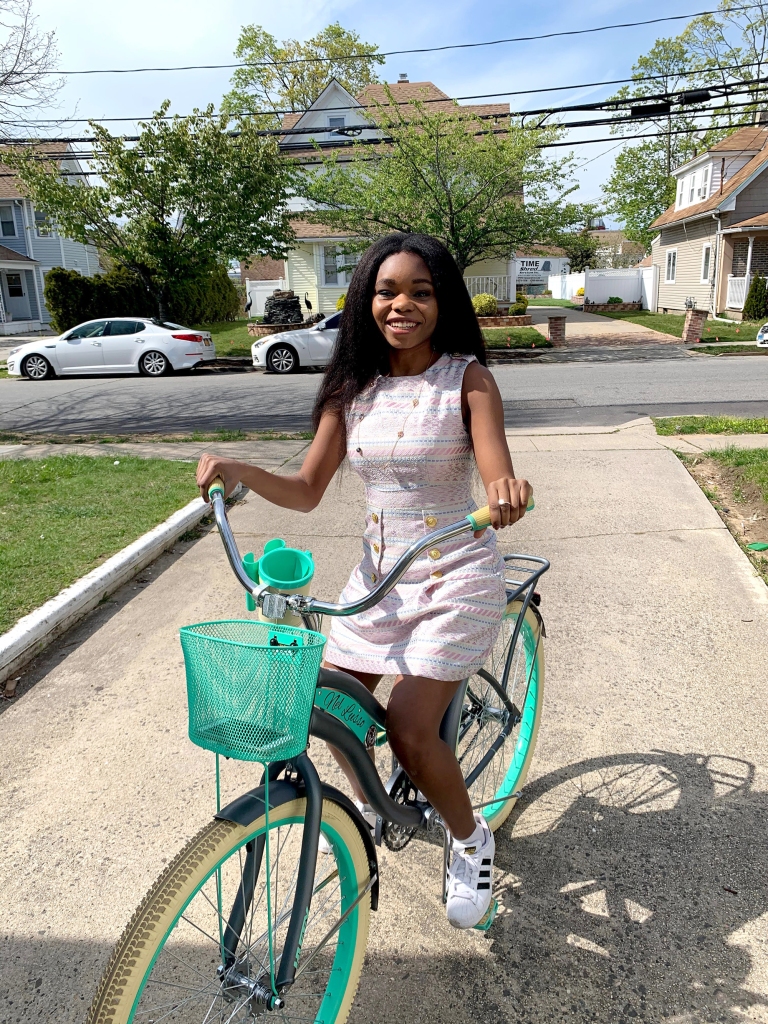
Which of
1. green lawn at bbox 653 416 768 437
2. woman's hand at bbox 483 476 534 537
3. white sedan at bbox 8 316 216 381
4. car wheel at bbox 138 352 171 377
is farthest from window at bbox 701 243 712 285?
woman's hand at bbox 483 476 534 537

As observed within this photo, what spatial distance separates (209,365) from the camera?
20344 mm

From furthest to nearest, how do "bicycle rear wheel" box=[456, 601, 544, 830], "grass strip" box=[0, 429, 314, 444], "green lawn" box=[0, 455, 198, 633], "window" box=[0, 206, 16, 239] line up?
"window" box=[0, 206, 16, 239]
"grass strip" box=[0, 429, 314, 444]
"green lawn" box=[0, 455, 198, 633]
"bicycle rear wheel" box=[456, 601, 544, 830]

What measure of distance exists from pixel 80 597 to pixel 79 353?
50.9 feet

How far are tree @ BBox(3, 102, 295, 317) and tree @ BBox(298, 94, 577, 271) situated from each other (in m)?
2.00

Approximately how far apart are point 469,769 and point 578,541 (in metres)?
3.29

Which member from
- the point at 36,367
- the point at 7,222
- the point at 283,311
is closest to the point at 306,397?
the point at 36,367

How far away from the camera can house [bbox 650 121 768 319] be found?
87.5 feet

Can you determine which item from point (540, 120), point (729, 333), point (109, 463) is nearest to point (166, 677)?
point (109, 463)

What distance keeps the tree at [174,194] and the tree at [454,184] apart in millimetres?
1997

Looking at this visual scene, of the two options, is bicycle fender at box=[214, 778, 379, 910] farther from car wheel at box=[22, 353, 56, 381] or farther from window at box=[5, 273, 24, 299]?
window at box=[5, 273, 24, 299]

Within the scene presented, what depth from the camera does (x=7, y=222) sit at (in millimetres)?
35125

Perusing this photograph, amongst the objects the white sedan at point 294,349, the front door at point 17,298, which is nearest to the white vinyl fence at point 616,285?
the white sedan at point 294,349

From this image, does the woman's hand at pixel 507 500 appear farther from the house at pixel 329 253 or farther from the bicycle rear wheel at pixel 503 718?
the house at pixel 329 253

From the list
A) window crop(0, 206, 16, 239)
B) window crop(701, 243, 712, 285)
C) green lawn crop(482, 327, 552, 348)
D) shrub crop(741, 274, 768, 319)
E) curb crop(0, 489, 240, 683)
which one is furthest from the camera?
window crop(0, 206, 16, 239)
